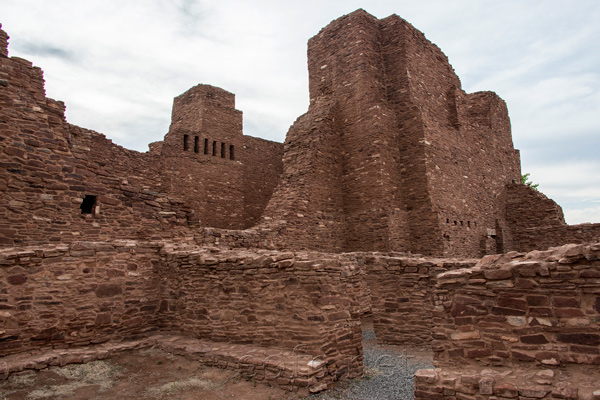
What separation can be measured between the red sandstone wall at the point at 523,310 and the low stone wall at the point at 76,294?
573 centimetres

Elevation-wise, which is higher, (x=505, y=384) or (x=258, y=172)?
(x=258, y=172)

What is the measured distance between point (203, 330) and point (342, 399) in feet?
9.60

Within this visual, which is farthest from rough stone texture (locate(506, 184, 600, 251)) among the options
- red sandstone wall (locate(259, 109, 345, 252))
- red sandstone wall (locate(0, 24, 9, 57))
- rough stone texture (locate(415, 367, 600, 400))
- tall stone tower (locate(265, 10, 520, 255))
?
red sandstone wall (locate(0, 24, 9, 57))

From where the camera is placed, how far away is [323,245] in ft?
44.1

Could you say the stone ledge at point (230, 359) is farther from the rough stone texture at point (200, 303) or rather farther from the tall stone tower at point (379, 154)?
the tall stone tower at point (379, 154)

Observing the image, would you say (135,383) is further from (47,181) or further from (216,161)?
(216,161)

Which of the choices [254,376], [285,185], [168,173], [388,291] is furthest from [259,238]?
[168,173]

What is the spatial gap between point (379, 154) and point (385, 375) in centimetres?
848

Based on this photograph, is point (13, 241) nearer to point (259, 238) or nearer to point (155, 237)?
point (155, 237)

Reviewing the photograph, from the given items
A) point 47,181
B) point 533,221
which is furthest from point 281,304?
point 533,221

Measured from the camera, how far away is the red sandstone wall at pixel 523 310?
392 cm

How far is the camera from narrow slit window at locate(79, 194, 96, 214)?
28.2ft

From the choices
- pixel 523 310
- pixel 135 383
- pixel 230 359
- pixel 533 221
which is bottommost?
pixel 135 383

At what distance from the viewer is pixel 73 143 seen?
A: 28.9 ft
